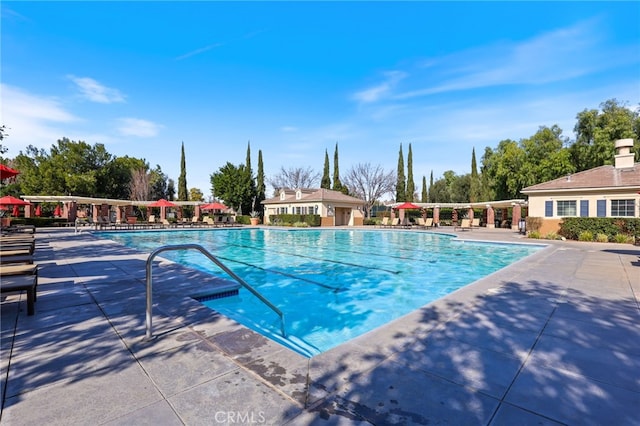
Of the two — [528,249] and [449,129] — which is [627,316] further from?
[449,129]

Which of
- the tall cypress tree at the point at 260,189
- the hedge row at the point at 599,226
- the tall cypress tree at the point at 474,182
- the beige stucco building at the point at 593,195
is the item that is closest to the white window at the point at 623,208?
the beige stucco building at the point at 593,195

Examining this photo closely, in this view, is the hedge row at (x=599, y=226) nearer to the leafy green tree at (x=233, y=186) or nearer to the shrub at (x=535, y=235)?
the shrub at (x=535, y=235)

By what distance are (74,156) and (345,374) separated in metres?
47.6

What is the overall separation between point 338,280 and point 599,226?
15823 mm

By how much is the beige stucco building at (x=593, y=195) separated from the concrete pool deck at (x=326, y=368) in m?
15.5

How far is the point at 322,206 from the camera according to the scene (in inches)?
1315

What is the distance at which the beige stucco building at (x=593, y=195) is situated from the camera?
647 inches

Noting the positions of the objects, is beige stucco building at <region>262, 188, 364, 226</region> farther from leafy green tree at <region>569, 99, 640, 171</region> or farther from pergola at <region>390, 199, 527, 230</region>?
leafy green tree at <region>569, 99, 640, 171</region>

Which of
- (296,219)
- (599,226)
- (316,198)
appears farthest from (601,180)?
(296,219)

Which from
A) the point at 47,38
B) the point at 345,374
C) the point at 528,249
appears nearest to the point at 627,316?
the point at 345,374

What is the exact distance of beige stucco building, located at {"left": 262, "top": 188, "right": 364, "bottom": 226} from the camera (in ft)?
110

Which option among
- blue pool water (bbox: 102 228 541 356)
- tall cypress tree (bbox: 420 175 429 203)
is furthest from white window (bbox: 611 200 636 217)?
tall cypress tree (bbox: 420 175 429 203)

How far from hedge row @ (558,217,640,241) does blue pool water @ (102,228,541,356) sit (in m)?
3.89

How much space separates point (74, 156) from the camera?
38250mm
